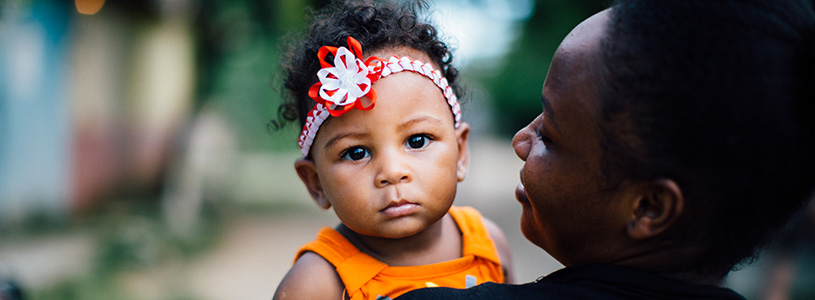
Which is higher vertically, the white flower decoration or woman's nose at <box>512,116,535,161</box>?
the white flower decoration

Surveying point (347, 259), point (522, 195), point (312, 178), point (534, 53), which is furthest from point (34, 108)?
point (534, 53)

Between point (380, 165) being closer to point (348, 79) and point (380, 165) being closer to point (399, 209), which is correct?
point (399, 209)

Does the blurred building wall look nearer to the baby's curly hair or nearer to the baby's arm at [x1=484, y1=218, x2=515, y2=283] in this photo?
the baby's curly hair

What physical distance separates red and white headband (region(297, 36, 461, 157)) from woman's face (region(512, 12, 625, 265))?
1.64ft

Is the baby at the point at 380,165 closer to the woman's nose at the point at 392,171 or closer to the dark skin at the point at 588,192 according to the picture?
the woman's nose at the point at 392,171

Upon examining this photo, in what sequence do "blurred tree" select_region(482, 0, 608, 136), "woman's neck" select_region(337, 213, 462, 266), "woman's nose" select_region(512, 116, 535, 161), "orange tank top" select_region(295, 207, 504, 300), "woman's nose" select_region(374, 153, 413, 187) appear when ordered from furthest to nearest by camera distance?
"blurred tree" select_region(482, 0, 608, 136) → "woman's neck" select_region(337, 213, 462, 266) → "orange tank top" select_region(295, 207, 504, 300) → "woman's nose" select_region(374, 153, 413, 187) → "woman's nose" select_region(512, 116, 535, 161)

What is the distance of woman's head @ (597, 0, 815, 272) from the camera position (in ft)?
3.83

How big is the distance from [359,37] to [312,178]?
20.6 inches

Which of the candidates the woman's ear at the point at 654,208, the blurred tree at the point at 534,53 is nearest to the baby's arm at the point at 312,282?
the woman's ear at the point at 654,208

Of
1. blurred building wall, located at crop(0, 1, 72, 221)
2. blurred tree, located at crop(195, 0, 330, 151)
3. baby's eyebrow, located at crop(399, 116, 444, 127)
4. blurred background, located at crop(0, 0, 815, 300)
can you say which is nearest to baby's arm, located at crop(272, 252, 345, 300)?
baby's eyebrow, located at crop(399, 116, 444, 127)

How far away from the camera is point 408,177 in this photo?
5.80 ft

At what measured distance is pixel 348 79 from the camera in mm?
1775

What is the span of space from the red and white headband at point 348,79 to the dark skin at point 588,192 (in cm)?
52

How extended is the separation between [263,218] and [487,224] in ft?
21.9
